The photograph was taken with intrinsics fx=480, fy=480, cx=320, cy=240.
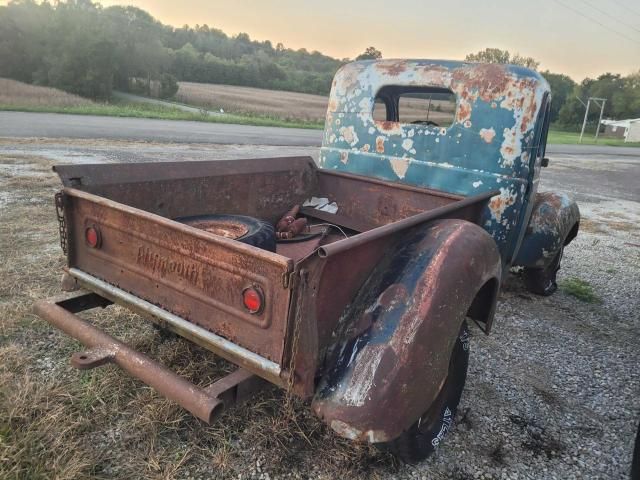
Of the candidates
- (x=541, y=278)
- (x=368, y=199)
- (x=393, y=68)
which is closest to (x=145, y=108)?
(x=393, y=68)

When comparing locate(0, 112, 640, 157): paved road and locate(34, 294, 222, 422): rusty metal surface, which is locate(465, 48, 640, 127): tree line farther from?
locate(34, 294, 222, 422): rusty metal surface

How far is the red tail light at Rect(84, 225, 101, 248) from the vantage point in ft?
8.20

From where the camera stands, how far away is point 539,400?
313 cm

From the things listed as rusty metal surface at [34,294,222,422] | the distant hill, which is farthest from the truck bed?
the distant hill

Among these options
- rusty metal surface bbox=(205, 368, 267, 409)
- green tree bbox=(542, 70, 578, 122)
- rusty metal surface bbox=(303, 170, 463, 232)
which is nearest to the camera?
rusty metal surface bbox=(205, 368, 267, 409)

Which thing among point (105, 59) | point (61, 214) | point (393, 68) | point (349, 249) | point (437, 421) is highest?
point (105, 59)

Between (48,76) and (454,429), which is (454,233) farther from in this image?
(48,76)

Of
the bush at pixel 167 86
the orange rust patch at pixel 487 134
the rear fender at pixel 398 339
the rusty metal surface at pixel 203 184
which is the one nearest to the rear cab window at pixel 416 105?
the orange rust patch at pixel 487 134

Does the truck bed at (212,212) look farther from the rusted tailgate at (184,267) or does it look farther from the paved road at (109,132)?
the paved road at (109,132)

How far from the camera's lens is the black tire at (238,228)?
2676 mm

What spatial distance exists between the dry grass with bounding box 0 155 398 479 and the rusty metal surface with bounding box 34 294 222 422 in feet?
1.62

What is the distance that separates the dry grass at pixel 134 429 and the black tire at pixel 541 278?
3066mm

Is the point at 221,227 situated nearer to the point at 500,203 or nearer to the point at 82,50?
the point at 500,203

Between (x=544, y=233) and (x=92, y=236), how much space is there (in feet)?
11.7
